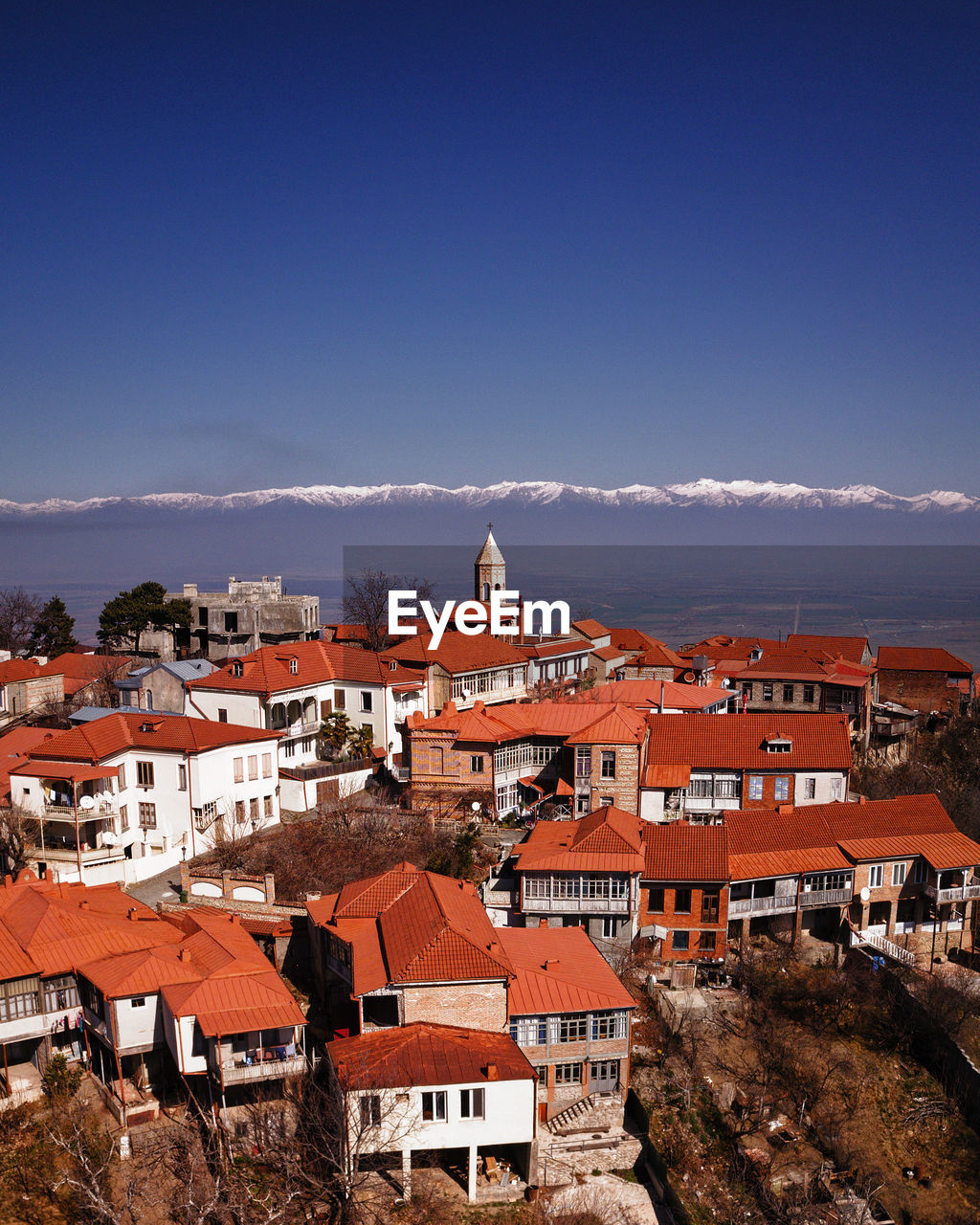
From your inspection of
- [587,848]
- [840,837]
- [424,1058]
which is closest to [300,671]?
[587,848]

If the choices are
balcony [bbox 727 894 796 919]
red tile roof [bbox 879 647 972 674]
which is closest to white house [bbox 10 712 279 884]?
balcony [bbox 727 894 796 919]

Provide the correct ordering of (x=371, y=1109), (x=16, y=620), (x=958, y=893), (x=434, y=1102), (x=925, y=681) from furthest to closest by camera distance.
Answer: (x=16, y=620) < (x=925, y=681) < (x=958, y=893) < (x=434, y=1102) < (x=371, y=1109)

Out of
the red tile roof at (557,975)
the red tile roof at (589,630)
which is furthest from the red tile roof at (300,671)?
the red tile roof at (589,630)

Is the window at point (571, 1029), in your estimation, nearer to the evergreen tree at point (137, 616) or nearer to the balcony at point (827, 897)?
the balcony at point (827, 897)

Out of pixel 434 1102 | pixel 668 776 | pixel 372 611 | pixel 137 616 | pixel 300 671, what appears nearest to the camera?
pixel 434 1102

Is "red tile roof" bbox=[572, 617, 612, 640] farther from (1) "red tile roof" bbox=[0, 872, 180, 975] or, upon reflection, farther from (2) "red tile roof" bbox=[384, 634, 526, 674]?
(1) "red tile roof" bbox=[0, 872, 180, 975]

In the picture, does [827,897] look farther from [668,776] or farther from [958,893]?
[668,776]
